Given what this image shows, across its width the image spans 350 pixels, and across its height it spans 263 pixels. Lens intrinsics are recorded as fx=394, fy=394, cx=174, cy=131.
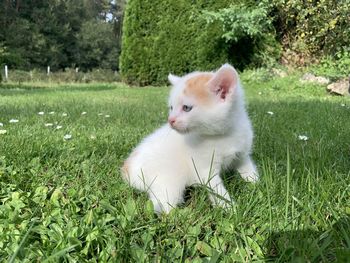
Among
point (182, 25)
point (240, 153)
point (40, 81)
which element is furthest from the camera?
point (40, 81)

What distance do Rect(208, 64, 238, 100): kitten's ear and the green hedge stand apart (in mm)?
10024

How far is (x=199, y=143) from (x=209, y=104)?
0.59 ft

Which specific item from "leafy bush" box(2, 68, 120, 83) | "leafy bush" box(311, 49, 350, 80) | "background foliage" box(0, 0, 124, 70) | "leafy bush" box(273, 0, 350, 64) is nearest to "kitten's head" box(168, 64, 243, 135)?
"leafy bush" box(311, 49, 350, 80)

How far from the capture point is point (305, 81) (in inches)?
347

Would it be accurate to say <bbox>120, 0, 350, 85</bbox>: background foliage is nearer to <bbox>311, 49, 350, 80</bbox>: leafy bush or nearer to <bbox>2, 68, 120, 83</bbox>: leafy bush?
<bbox>311, 49, 350, 80</bbox>: leafy bush

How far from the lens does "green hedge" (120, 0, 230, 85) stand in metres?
11.7

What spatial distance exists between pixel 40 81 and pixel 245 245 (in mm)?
22851

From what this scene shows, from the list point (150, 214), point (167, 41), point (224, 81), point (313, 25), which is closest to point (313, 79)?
point (313, 25)

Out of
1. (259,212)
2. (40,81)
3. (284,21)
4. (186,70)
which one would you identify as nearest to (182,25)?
(186,70)

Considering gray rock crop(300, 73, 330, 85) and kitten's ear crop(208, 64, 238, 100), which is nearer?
kitten's ear crop(208, 64, 238, 100)

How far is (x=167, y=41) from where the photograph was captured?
12297mm

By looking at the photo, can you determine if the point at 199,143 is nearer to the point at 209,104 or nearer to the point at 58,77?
the point at 209,104

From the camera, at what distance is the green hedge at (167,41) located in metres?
11.7

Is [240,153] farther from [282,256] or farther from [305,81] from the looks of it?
[305,81]
